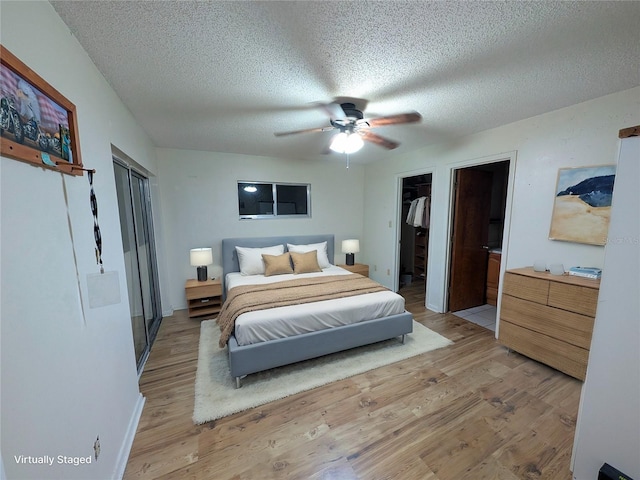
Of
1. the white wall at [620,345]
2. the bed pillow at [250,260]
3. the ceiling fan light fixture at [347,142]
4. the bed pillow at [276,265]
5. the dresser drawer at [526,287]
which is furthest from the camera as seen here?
the bed pillow at [250,260]

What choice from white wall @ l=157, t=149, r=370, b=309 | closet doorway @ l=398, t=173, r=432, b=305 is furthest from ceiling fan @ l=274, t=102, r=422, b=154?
closet doorway @ l=398, t=173, r=432, b=305

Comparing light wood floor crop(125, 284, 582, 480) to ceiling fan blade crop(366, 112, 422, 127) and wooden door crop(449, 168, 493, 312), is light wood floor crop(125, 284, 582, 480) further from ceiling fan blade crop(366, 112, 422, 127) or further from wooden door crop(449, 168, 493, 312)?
ceiling fan blade crop(366, 112, 422, 127)

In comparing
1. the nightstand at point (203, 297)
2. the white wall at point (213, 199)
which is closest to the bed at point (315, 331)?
the nightstand at point (203, 297)

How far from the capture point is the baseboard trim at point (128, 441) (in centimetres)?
135

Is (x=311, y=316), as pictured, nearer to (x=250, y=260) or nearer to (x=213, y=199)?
(x=250, y=260)

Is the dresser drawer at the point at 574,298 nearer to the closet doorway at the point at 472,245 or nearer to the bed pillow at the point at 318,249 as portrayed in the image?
the closet doorway at the point at 472,245

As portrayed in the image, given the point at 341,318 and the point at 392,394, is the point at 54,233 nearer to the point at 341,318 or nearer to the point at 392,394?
the point at 341,318

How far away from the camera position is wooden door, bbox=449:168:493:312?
3354mm

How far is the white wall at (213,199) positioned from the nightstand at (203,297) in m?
0.47

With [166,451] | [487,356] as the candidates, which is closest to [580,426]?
[487,356]

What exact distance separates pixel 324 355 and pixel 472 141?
3051 mm

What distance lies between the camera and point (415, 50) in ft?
4.61

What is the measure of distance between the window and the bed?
7.25 ft

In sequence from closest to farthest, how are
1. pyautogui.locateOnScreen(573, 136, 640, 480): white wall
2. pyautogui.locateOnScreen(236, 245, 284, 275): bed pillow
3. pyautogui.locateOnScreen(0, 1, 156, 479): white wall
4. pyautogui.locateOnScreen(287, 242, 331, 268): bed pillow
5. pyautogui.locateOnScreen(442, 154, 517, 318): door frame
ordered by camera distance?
pyautogui.locateOnScreen(0, 1, 156, 479): white wall, pyautogui.locateOnScreen(573, 136, 640, 480): white wall, pyautogui.locateOnScreen(442, 154, 517, 318): door frame, pyautogui.locateOnScreen(236, 245, 284, 275): bed pillow, pyautogui.locateOnScreen(287, 242, 331, 268): bed pillow
